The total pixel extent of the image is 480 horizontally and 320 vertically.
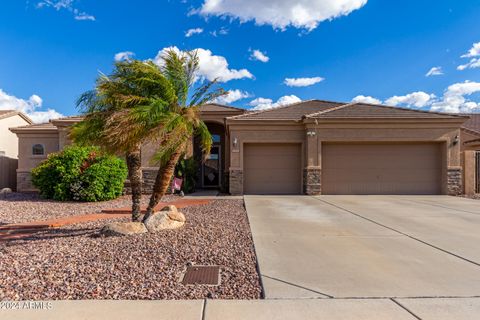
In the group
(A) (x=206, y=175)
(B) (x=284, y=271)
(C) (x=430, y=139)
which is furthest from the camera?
(A) (x=206, y=175)

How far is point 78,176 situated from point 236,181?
6.47 meters

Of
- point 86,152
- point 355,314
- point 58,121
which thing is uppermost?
point 58,121

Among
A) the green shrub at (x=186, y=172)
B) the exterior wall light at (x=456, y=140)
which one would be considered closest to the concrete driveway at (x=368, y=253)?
the exterior wall light at (x=456, y=140)

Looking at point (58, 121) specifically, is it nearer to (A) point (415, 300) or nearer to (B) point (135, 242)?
(B) point (135, 242)

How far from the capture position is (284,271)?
425 centimetres

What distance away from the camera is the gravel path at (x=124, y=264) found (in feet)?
11.6

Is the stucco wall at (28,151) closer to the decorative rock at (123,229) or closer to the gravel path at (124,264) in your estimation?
the gravel path at (124,264)

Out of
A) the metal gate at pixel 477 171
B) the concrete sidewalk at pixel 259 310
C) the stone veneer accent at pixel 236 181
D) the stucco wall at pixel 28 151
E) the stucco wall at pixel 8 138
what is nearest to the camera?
the concrete sidewalk at pixel 259 310

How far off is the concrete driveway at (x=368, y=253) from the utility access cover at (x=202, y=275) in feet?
2.11

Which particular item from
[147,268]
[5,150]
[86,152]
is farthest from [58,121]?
[147,268]

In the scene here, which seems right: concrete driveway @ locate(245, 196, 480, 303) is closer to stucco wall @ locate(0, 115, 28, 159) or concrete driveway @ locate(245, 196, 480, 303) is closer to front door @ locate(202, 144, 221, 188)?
front door @ locate(202, 144, 221, 188)

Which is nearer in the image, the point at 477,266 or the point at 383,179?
the point at 477,266

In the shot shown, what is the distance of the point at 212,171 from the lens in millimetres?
18062

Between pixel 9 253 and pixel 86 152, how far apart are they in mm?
7675
